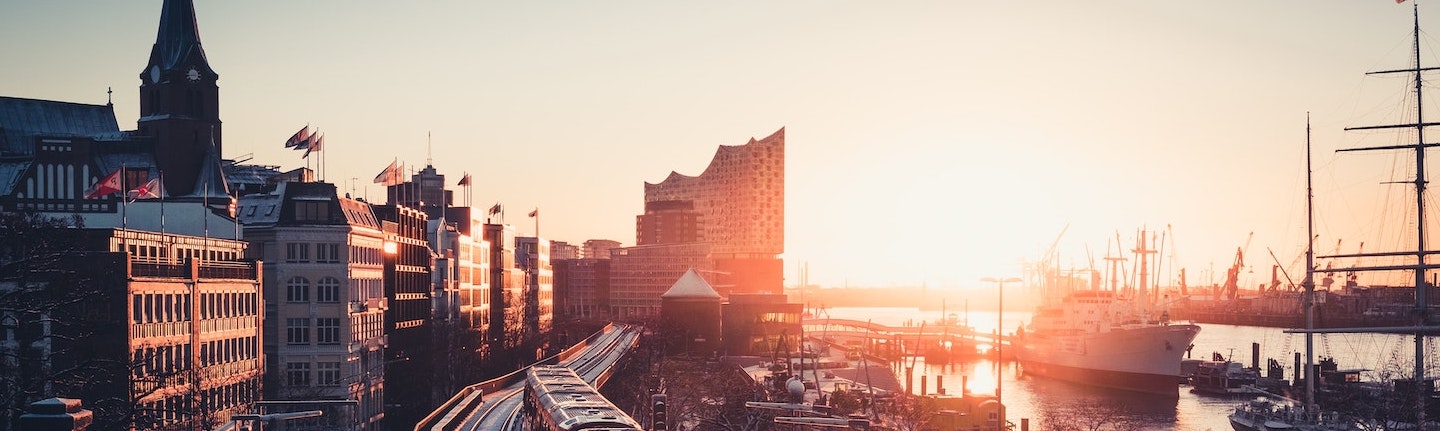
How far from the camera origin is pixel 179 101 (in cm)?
8050

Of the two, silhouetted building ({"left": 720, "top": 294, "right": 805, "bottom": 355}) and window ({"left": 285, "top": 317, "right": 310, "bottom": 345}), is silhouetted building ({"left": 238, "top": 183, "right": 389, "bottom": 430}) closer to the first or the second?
window ({"left": 285, "top": 317, "right": 310, "bottom": 345})

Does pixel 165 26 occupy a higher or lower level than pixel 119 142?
higher

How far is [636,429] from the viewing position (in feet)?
134

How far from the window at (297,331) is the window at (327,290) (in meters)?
1.62

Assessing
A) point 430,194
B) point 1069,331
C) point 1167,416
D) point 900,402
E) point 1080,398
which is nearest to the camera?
point 900,402

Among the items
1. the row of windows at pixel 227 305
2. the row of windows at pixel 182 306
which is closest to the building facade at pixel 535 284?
the row of windows at pixel 227 305

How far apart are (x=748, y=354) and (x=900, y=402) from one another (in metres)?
61.1

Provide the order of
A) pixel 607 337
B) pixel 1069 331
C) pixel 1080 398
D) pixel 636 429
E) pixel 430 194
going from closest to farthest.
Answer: pixel 636 429, pixel 1080 398, pixel 430 194, pixel 1069 331, pixel 607 337

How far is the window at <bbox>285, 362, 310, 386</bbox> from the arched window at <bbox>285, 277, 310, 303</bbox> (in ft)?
12.5

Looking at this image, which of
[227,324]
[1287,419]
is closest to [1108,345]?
[1287,419]

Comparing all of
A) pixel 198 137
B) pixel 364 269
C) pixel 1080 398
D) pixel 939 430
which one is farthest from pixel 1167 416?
pixel 198 137

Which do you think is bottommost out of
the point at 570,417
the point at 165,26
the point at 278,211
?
the point at 570,417

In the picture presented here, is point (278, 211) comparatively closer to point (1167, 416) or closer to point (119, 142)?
point (119, 142)

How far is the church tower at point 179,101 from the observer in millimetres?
79125
